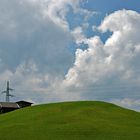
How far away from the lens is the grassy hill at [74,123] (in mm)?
57781

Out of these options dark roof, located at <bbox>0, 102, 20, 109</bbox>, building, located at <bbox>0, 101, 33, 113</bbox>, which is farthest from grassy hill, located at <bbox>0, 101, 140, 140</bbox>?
dark roof, located at <bbox>0, 102, 20, 109</bbox>

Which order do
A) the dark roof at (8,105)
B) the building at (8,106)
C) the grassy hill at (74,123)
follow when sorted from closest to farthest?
the grassy hill at (74,123) → the building at (8,106) → the dark roof at (8,105)

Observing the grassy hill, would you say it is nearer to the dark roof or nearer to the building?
the building

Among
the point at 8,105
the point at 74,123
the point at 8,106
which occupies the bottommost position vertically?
the point at 74,123

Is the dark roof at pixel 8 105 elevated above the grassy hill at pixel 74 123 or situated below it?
above

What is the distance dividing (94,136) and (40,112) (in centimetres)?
2717

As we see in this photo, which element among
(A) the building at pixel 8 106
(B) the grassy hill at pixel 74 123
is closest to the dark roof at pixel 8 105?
(A) the building at pixel 8 106

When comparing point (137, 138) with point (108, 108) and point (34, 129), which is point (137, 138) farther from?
point (108, 108)

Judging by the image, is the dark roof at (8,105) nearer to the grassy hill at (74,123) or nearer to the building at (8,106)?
the building at (8,106)

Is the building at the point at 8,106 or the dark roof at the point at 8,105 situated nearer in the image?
the building at the point at 8,106

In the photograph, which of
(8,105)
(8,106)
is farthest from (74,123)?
(8,105)

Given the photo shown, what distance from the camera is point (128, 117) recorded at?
81312 millimetres

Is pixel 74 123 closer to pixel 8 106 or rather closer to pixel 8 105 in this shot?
pixel 8 106

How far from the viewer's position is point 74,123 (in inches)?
2680
